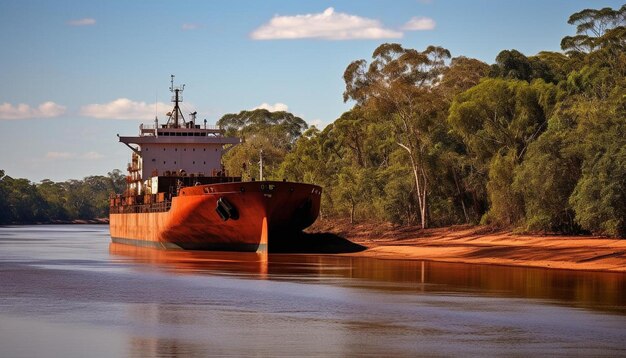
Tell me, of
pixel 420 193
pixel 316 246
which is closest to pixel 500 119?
pixel 420 193

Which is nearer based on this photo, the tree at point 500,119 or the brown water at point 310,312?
the brown water at point 310,312

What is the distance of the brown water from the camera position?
2211cm

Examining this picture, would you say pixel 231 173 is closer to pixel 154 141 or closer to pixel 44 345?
pixel 154 141

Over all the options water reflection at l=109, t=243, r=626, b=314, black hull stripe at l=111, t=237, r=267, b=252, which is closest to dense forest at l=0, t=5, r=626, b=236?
water reflection at l=109, t=243, r=626, b=314

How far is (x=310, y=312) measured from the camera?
28703 millimetres

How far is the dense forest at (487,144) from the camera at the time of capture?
5509 centimetres

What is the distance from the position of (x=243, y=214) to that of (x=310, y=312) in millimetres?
30428

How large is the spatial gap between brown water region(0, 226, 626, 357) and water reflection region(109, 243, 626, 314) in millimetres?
84

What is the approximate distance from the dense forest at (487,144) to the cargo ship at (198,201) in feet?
41.9

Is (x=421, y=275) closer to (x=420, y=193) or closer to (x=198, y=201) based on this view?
(x=198, y=201)

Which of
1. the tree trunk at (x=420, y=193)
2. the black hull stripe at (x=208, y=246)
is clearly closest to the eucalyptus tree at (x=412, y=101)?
the tree trunk at (x=420, y=193)

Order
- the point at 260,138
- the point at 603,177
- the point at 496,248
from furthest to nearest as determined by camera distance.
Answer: the point at 260,138, the point at 496,248, the point at 603,177

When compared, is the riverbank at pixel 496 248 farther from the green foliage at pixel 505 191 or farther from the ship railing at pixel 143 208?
the ship railing at pixel 143 208

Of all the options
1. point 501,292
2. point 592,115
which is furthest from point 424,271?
point 592,115
